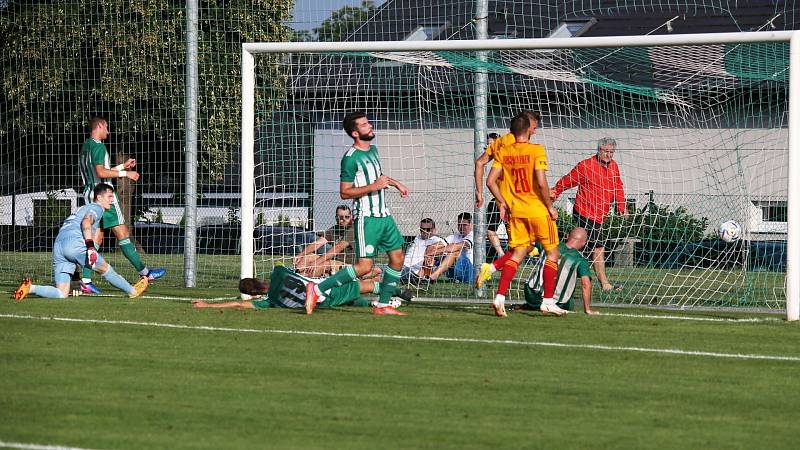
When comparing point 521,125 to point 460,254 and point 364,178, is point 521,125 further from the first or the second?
point 460,254

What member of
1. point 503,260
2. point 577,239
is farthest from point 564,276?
point 577,239

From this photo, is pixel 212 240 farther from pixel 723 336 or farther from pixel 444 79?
pixel 723 336

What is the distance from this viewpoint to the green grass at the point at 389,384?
621cm

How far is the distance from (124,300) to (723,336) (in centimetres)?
629

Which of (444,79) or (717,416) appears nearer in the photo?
(717,416)

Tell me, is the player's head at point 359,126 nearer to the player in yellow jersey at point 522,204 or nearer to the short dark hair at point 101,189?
the player in yellow jersey at point 522,204

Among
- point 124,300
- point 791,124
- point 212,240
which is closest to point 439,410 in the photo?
point 791,124

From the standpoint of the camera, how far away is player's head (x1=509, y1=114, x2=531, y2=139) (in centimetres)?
1191

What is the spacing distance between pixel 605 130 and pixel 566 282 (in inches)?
292

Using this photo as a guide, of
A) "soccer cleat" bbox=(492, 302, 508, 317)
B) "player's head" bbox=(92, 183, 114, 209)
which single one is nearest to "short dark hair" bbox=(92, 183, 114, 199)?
"player's head" bbox=(92, 183, 114, 209)

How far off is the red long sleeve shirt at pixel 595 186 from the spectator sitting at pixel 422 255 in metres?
2.15

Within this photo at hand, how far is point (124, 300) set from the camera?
44.2 feet

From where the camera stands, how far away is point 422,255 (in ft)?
55.1

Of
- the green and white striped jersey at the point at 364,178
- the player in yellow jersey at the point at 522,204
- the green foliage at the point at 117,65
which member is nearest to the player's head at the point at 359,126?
the green and white striped jersey at the point at 364,178
